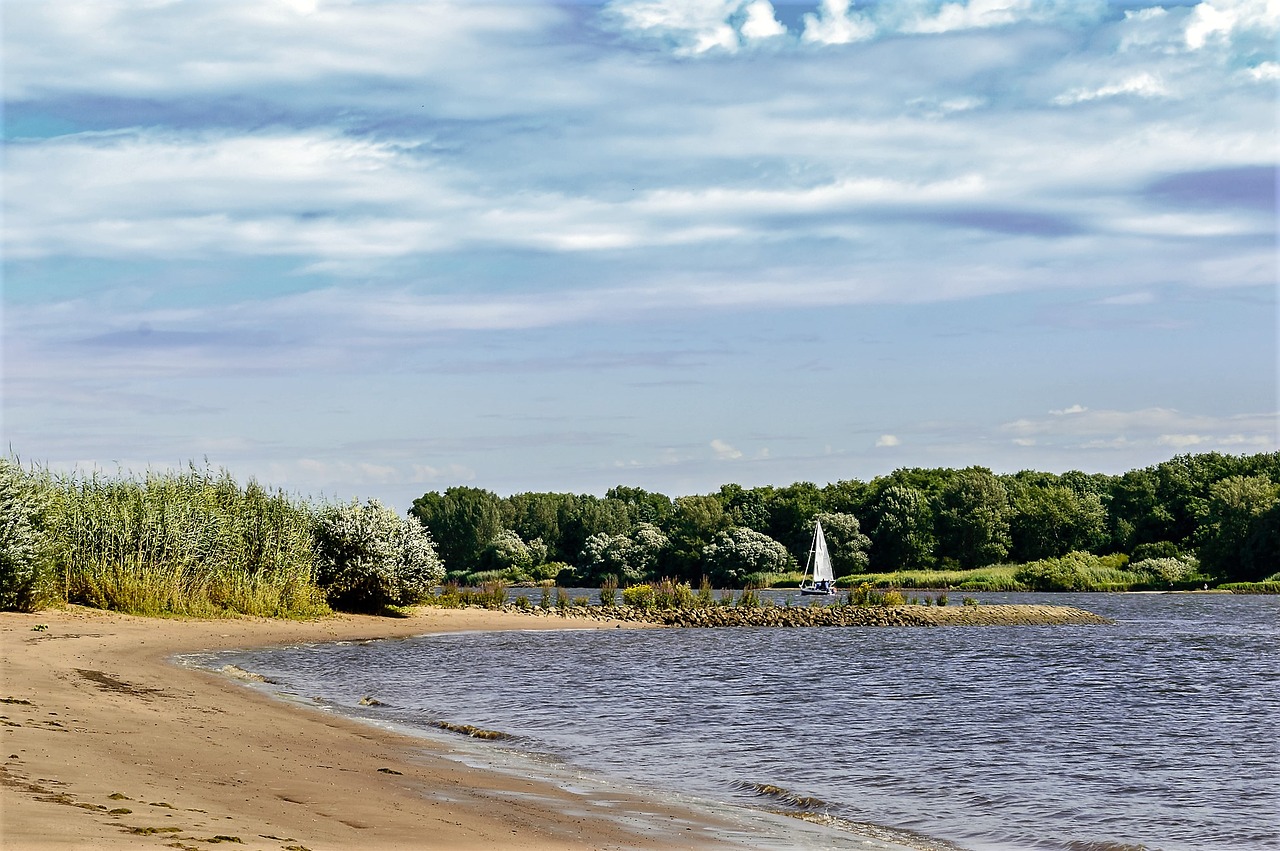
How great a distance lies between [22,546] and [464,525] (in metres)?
114

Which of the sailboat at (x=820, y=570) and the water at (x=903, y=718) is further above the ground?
the sailboat at (x=820, y=570)

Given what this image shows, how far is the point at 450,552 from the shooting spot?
5832 inches

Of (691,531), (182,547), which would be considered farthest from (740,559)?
(182,547)

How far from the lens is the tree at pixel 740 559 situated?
114m

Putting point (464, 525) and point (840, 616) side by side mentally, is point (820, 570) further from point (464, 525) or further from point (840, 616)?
point (464, 525)

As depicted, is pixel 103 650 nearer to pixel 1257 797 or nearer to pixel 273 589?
pixel 273 589

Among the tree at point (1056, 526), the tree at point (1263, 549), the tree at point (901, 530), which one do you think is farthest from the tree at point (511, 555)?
the tree at point (1263, 549)

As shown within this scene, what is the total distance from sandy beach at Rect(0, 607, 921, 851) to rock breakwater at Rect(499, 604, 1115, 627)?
108ft

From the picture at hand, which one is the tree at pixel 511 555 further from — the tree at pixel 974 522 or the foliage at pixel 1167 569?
the foliage at pixel 1167 569

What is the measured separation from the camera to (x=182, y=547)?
39.0m

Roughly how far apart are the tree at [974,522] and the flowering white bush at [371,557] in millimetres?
88878

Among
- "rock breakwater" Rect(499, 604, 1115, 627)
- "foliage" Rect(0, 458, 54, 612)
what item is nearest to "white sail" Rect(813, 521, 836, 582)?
"rock breakwater" Rect(499, 604, 1115, 627)

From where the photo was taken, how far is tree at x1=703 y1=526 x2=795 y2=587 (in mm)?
113500

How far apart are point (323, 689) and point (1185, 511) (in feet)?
363
